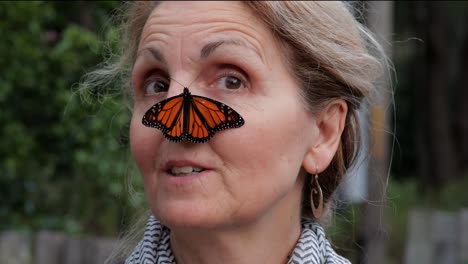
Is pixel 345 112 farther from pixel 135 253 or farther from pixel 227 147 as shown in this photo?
pixel 135 253

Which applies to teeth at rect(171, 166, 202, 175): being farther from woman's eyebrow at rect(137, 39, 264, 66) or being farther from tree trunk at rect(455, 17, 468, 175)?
tree trunk at rect(455, 17, 468, 175)

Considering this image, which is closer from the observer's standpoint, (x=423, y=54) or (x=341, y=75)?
(x=341, y=75)

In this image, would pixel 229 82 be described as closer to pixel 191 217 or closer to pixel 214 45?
pixel 214 45

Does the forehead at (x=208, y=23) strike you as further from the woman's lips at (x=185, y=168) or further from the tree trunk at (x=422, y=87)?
the tree trunk at (x=422, y=87)

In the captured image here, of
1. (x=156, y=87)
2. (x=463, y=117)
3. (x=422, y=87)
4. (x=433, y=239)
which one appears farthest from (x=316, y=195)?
(x=463, y=117)

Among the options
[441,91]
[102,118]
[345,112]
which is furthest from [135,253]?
[441,91]

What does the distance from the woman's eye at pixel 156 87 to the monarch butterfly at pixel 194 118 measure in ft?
0.44

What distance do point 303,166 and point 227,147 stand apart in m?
0.34

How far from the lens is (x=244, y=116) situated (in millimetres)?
2115

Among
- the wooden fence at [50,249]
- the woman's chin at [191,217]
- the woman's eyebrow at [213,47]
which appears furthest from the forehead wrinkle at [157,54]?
the wooden fence at [50,249]

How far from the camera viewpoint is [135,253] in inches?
101

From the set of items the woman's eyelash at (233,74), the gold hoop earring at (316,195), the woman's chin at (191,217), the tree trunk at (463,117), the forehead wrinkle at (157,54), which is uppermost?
the tree trunk at (463,117)

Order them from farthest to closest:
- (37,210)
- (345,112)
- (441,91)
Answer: (441,91), (37,210), (345,112)

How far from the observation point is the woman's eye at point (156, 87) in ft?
7.41
